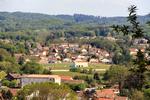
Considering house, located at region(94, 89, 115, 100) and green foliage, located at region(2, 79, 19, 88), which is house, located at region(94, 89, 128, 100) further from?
green foliage, located at region(2, 79, 19, 88)

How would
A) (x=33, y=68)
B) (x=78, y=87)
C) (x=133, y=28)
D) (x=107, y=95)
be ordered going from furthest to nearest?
(x=33, y=68) → (x=78, y=87) → (x=107, y=95) → (x=133, y=28)

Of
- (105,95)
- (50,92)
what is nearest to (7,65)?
(105,95)

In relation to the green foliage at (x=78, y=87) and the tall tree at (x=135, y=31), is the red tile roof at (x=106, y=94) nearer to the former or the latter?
the green foliage at (x=78, y=87)

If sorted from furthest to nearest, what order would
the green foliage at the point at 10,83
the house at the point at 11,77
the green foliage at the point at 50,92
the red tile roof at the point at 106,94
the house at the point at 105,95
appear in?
the house at the point at 11,77, the green foliage at the point at 10,83, the red tile roof at the point at 106,94, the house at the point at 105,95, the green foliage at the point at 50,92

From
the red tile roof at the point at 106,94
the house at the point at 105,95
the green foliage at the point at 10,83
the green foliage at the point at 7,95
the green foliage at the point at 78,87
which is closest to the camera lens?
the green foliage at the point at 7,95

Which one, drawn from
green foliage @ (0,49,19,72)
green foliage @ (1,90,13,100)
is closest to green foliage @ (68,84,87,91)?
green foliage @ (1,90,13,100)

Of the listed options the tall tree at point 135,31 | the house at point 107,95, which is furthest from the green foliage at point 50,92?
the tall tree at point 135,31

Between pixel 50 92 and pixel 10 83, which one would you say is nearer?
pixel 50 92

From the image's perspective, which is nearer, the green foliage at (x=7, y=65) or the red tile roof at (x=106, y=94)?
the red tile roof at (x=106, y=94)

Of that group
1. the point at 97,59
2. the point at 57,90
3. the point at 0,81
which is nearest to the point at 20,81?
the point at 0,81

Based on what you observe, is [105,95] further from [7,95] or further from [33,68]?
[33,68]

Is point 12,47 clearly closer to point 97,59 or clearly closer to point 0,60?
point 97,59
